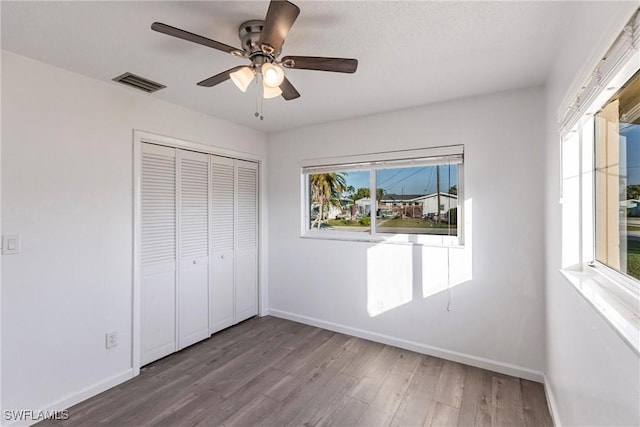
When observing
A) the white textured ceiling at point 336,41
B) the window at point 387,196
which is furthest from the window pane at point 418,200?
the white textured ceiling at point 336,41

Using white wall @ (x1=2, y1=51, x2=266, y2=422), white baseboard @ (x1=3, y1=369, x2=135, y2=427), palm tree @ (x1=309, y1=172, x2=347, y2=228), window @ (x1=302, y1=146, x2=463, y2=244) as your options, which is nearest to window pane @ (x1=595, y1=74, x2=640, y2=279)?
window @ (x1=302, y1=146, x2=463, y2=244)

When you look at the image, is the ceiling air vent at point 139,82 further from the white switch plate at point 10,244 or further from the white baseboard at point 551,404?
the white baseboard at point 551,404

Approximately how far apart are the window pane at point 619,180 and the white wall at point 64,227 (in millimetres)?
3090

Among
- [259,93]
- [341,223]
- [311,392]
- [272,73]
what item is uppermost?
[259,93]

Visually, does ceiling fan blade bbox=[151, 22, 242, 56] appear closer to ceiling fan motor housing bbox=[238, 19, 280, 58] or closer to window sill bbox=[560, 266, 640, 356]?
ceiling fan motor housing bbox=[238, 19, 280, 58]

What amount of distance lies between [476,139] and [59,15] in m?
2.96

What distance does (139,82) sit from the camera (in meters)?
2.30

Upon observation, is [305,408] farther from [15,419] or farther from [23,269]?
[23,269]

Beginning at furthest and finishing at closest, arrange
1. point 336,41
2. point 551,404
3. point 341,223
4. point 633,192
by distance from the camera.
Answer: point 341,223 < point 551,404 < point 336,41 < point 633,192

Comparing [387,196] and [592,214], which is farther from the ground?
[387,196]

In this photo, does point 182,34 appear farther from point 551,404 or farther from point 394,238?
point 551,404

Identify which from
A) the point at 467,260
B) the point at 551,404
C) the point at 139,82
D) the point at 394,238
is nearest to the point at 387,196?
the point at 394,238

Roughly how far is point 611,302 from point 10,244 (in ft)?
10.3

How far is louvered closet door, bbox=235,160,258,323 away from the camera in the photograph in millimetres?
3539
